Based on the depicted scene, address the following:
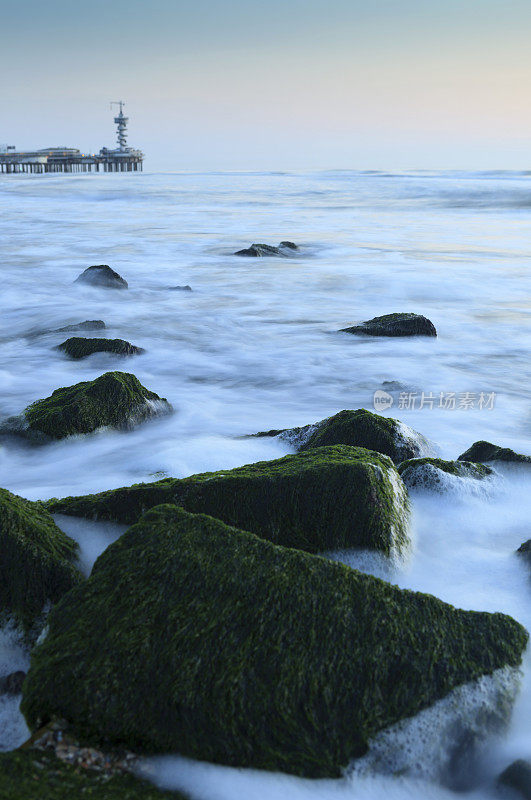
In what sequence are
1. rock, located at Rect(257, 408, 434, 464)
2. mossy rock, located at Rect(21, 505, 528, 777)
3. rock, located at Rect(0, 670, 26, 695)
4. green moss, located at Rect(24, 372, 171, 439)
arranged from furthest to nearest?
green moss, located at Rect(24, 372, 171, 439) → rock, located at Rect(257, 408, 434, 464) → rock, located at Rect(0, 670, 26, 695) → mossy rock, located at Rect(21, 505, 528, 777)

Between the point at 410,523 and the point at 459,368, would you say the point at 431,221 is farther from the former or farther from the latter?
the point at 410,523

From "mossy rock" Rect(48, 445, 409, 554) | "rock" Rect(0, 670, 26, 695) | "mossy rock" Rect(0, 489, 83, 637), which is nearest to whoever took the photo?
"rock" Rect(0, 670, 26, 695)

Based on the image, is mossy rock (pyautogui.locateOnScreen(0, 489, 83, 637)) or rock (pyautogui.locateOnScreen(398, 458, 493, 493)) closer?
mossy rock (pyautogui.locateOnScreen(0, 489, 83, 637))

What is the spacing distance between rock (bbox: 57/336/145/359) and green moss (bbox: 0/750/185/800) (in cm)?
580

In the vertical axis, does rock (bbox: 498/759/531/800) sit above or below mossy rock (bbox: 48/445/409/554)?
below

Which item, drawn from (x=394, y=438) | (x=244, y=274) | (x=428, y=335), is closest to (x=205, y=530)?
(x=394, y=438)

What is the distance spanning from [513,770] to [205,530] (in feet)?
3.97

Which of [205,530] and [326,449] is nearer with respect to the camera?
[205,530]

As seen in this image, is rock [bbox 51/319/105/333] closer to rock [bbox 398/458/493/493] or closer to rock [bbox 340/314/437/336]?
rock [bbox 340/314/437/336]

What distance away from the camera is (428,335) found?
8.52m

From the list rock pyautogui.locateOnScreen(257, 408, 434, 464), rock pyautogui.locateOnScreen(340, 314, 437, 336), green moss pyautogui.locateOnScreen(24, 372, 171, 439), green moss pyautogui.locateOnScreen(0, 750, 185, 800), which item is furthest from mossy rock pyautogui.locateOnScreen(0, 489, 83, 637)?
rock pyautogui.locateOnScreen(340, 314, 437, 336)

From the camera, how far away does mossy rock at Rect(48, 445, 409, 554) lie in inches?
112

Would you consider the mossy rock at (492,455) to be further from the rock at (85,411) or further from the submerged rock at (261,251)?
the submerged rock at (261,251)

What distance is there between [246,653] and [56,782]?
0.61 m
